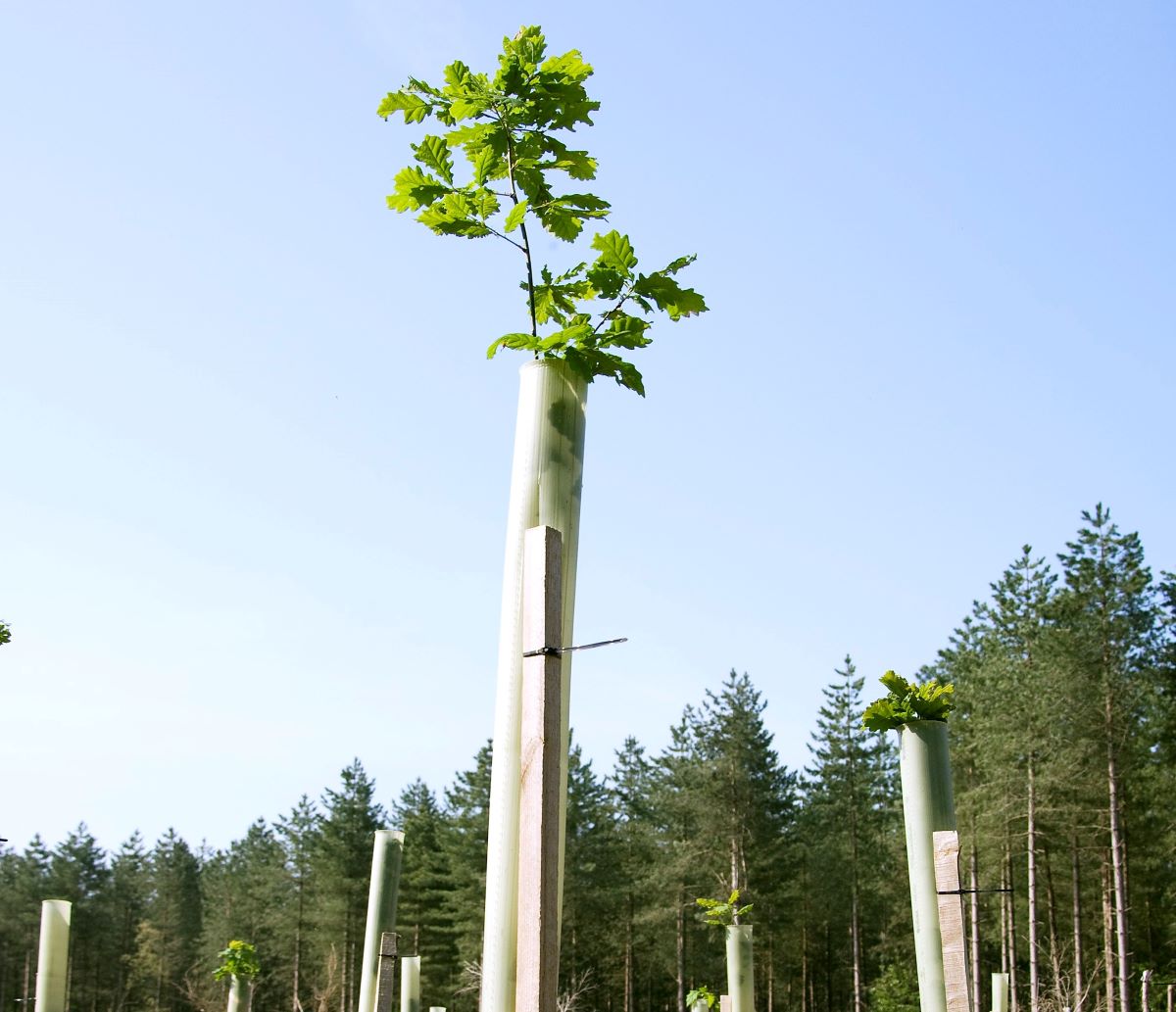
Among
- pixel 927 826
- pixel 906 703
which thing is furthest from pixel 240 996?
pixel 927 826

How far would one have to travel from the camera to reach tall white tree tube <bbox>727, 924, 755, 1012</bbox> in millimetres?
11227

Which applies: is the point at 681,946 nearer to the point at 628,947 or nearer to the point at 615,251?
the point at 628,947

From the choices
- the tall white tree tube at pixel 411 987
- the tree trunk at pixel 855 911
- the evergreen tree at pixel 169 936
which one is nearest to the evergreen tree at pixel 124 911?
the evergreen tree at pixel 169 936

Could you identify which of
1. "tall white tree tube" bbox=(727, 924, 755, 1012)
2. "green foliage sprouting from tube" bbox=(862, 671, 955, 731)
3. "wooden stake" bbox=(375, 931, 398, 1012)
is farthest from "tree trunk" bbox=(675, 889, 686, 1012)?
"green foliage sprouting from tube" bbox=(862, 671, 955, 731)

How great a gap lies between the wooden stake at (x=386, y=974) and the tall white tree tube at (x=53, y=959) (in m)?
2.23

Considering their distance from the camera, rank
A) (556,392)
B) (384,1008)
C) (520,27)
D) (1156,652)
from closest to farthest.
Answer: (556,392), (520,27), (384,1008), (1156,652)

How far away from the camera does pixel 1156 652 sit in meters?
28.6

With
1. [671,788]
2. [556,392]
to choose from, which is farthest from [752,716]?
[556,392]

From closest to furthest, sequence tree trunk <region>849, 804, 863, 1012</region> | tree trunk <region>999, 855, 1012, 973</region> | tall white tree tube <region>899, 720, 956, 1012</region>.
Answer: tall white tree tube <region>899, 720, 956, 1012</region> < tree trunk <region>999, 855, 1012, 973</region> < tree trunk <region>849, 804, 863, 1012</region>

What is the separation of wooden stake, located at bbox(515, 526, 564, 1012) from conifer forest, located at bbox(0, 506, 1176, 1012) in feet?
63.8

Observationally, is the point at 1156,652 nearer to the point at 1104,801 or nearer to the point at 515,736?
the point at 1104,801

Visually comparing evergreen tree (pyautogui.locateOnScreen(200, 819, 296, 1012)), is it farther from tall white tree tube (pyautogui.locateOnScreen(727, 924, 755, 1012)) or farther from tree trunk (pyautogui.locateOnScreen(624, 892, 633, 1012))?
tall white tree tube (pyautogui.locateOnScreen(727, 924, 755, 1012))

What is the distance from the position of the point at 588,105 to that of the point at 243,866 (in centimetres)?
5919

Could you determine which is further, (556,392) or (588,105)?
(588,105)
